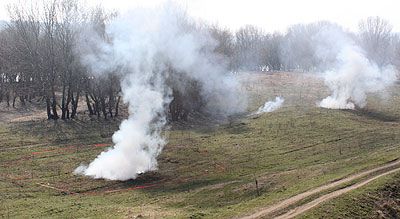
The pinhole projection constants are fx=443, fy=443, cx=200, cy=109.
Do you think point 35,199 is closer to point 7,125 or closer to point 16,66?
point 7,125

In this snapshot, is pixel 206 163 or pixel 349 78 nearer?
pixel 206 163

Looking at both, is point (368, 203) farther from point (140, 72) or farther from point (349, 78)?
point (349, 78)

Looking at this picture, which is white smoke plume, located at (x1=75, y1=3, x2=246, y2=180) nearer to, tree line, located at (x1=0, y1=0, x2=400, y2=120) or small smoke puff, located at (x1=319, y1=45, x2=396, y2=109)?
tree line, located at (x1=0, y1=0, x2=400, y2=120)

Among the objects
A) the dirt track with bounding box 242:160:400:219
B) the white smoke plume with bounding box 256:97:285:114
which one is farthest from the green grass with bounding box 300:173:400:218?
the white smoke plume with bounding box 256:97:285:114

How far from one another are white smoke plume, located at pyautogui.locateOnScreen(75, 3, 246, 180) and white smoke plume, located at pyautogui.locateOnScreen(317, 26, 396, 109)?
27473 mm

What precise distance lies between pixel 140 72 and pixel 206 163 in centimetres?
1130

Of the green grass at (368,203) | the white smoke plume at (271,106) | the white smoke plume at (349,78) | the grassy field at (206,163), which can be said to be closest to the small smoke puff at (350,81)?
the white smoke plume at (349,78)

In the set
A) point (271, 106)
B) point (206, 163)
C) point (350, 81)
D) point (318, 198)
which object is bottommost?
point (318, 198)

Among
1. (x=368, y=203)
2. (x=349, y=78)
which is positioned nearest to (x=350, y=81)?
(x=349, y=78)

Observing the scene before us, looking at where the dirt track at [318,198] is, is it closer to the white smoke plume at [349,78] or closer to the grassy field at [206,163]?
the grassy field at [206,163]

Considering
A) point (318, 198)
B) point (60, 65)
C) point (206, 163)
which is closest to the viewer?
point (318, 198)

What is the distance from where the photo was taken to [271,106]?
74.5m

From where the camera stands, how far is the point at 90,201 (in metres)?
33.8

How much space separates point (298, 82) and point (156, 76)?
200 ft
